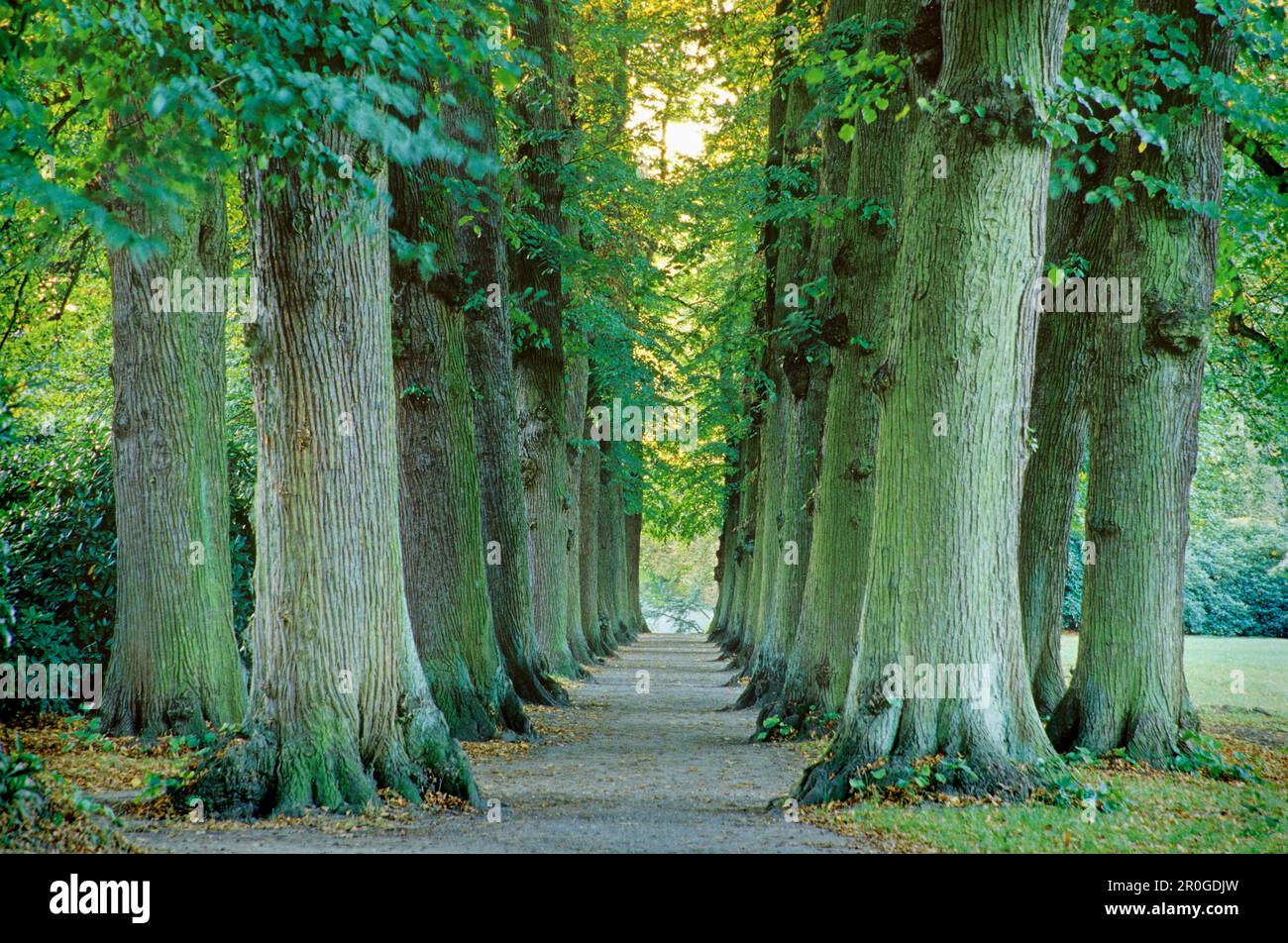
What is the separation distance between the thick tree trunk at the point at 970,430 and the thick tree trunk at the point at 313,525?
11.0 feet

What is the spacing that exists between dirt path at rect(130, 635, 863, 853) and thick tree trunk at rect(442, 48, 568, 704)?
119 centimetres

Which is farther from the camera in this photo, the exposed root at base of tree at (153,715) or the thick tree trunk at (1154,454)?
the thick tree trunk at (1154,454)

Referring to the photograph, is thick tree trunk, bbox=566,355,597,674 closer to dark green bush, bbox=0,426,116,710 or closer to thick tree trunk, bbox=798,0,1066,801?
dark green bush, bbox=0,426,116,710

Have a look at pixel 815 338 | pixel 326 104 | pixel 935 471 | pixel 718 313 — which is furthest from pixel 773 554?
pixel 326 104

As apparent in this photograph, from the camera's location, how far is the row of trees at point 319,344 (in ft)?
18.9

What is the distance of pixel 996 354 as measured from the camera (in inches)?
336

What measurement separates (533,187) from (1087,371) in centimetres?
937

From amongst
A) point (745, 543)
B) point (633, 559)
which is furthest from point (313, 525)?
point (633, 559)

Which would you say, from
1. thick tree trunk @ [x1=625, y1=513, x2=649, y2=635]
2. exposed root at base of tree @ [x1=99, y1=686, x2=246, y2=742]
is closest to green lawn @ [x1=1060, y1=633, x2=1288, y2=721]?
exposed root at base of tree @ [x1=99, y1=686, x2=246, y2=742]

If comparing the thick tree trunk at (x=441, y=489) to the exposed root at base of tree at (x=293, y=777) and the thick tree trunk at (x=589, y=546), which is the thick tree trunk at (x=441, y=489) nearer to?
the exposed root at base of tree at (x=293, y=777)

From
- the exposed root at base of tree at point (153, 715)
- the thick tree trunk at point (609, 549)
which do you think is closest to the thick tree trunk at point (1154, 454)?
the exposed root at base of tree at point (153, 715)

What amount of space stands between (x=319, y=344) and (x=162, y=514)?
393 cm

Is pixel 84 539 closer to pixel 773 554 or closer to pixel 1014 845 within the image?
pixel 1014 845

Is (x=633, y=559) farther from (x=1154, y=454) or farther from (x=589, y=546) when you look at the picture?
(x=1154, y=454)
